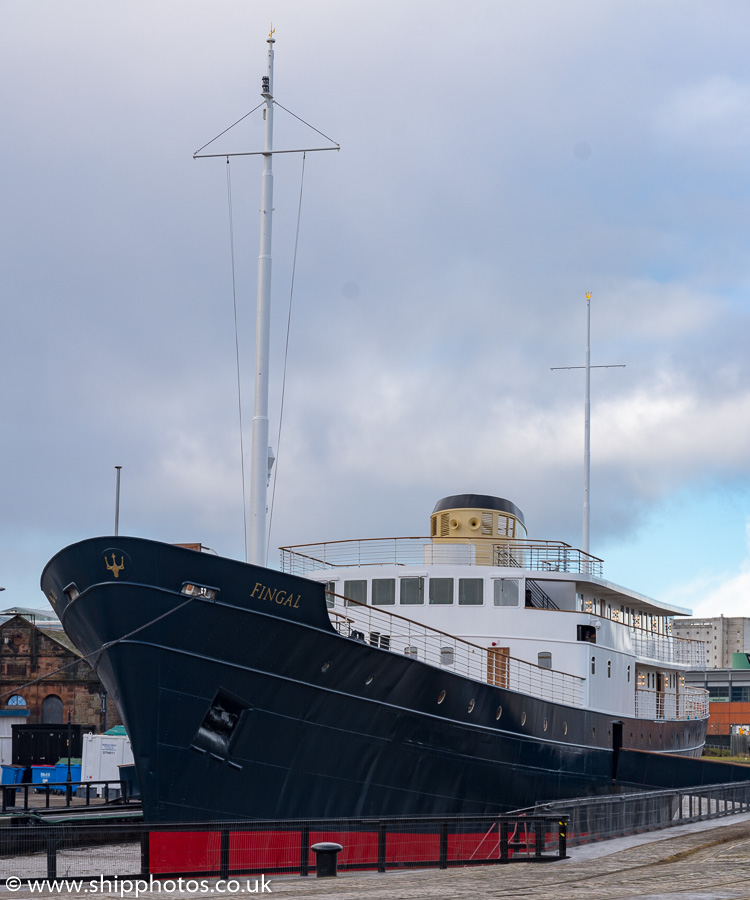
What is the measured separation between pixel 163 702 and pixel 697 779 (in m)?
16.5

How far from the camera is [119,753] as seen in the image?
35.1 metres

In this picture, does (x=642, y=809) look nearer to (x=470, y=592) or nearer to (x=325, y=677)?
(x=470, y=592)

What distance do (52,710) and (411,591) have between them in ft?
136

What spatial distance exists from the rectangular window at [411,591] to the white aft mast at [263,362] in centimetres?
453

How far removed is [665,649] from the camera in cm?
2938

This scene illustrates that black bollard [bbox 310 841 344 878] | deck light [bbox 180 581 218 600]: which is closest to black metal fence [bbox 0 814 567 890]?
black bollard [bbox 310 841 344 878]

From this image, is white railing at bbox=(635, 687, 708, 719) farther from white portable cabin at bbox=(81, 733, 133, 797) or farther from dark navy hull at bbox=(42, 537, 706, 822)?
white portable cabin at bbox=(81, 733, 133, 797)

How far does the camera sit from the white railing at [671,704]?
2650cm

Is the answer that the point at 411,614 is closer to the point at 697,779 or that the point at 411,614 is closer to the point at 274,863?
the point at 274,863

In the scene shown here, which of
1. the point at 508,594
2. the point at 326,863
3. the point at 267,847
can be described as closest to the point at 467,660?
the point at 508,594

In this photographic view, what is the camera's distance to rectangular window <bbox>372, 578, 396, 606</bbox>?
2216cm

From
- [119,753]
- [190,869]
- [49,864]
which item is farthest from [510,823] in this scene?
[119,753]

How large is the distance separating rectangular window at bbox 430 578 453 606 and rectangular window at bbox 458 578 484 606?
0.21 m

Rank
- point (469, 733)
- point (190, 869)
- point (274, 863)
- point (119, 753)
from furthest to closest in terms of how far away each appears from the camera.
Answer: point (119, 753), point (469, 733), point (274, 863), point (190, 869)
